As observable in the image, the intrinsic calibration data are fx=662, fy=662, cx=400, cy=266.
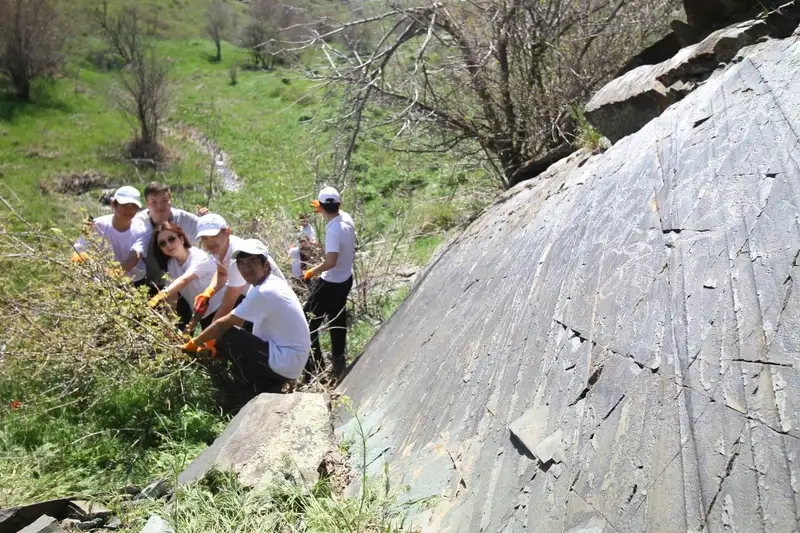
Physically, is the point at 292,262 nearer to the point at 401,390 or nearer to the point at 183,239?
the point at 183,239

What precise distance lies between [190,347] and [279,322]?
732 mm

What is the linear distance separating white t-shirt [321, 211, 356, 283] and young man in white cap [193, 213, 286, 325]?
2.86ft

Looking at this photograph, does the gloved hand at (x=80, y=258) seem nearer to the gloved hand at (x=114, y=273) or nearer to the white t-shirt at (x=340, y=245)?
the gloved hand at (x=114, y=273)

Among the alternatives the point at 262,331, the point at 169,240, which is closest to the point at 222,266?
the point at 169,240

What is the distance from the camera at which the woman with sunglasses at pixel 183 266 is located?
5.15 metres

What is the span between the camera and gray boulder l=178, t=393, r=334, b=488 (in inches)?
129

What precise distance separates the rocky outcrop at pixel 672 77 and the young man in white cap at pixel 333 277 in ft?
7.29

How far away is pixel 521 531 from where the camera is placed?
214 cm

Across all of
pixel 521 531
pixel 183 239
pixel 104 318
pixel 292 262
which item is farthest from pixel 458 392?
→ pixel 292 262

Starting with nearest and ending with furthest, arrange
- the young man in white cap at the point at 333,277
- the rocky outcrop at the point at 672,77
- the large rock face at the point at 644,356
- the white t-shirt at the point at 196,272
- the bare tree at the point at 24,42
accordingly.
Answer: the large rock face at the point at 644,356 < the rocky outcrop at the point at 672,77 < the white t-shirt at the point at 196,272 < the young man in white cap at the point at 333,277 < the bare tree at the point at 24,42

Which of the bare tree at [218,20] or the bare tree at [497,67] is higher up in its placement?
the bare tree at [218,20]

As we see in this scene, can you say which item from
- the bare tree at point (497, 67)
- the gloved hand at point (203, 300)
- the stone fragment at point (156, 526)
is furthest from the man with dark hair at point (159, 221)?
the stone fragment at point (156, 526)

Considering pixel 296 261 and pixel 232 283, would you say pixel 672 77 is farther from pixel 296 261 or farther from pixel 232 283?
pixel 296 261

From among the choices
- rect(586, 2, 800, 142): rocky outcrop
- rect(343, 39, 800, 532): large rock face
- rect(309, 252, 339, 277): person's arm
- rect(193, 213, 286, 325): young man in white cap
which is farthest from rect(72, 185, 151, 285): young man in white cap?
rect(586, 2, 800, 142): rocky outcrop
